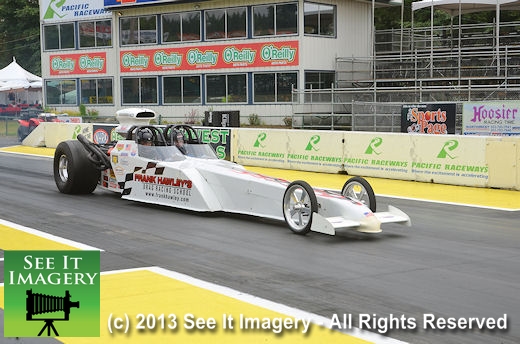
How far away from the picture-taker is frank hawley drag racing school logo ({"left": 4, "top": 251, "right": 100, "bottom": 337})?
6.81m

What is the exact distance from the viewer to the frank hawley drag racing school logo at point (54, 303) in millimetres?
6812

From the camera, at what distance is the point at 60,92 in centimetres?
4775

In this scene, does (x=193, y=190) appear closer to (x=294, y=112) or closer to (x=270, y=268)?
(x=270, y=268)

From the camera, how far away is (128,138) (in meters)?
15.6

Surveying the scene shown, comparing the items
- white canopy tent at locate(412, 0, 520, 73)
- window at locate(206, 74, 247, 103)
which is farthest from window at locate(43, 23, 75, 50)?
white canopy tent at locate(412, 0, 520, 73)

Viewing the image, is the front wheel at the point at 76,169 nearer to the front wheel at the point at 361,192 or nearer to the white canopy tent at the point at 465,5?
the front wheel at the point at 361,192

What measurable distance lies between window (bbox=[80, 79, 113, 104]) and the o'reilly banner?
22.2m

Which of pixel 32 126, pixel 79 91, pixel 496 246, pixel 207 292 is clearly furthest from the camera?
pixel 79 91

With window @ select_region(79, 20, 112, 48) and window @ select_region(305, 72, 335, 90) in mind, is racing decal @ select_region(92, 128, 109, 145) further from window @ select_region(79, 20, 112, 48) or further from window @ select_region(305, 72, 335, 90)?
window @ select_region(79, 20, 112, 48)

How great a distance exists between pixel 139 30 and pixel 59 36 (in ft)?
22.7

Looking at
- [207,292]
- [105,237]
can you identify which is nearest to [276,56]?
[105,237]

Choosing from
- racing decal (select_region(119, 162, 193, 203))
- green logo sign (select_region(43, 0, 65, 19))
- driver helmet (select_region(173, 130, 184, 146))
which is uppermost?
green logo sign (select_region(43, 0, 65, 19))

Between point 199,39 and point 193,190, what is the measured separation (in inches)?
1094

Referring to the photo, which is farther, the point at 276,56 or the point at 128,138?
Result: the point at 276,56
